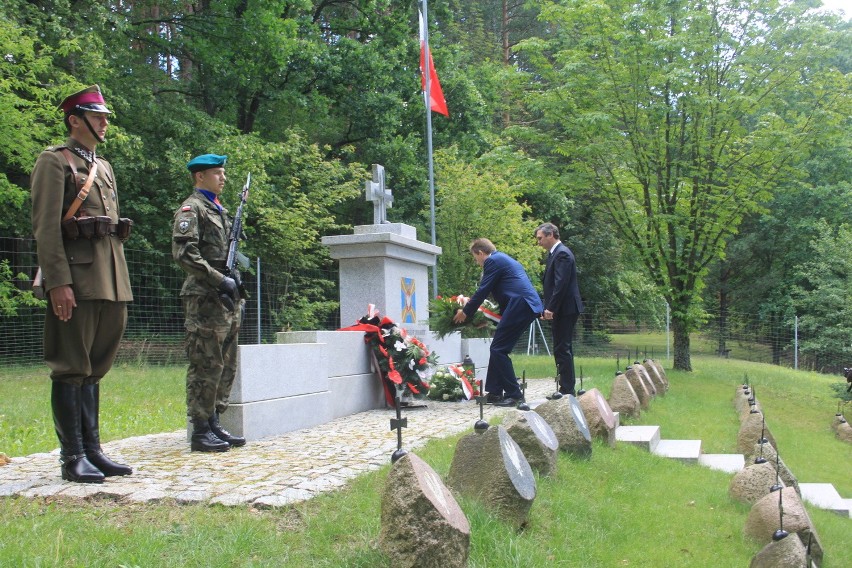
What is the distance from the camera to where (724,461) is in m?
8.77

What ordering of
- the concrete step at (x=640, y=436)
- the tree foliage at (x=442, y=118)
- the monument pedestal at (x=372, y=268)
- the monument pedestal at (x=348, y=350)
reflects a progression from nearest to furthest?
the monument pedestal at (x=348, y=350) < the concrete step at (x=640, y=436) < the monument pedestal at (x=372, y=268) < the tree foliage at (x=442, y=118)

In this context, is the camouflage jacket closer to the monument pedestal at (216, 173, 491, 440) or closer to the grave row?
the monument pedestal at (216, 173, 491, 440)

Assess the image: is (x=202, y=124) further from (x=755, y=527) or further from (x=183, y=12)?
(x=755, y=527)

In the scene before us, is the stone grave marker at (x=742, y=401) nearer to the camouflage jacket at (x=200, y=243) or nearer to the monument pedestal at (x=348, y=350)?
the monument pedestal at (x=348, y=350)

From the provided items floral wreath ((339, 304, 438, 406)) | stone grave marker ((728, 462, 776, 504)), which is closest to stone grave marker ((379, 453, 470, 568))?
stone grave marker ((728, 462, 776, 504))

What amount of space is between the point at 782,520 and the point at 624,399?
4.80 metres

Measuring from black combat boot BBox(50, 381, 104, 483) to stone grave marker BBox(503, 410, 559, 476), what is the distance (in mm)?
2767

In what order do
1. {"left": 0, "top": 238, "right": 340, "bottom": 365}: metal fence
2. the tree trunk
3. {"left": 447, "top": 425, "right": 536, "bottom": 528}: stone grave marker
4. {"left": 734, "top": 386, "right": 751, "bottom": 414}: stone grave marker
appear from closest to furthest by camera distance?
{"left": 447, "top": 425, "right": 536, "bottom": 528}: stone grave marker, {"left": 734, "top": 386, "right": 751, "bottom": 414}: stone grave marker, {"left": 0, "top": 238, "right": 340, "bottom": 365}: metal fence, the tree trunk

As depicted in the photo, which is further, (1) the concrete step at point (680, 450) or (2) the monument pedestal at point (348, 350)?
(1) the concrete step at point (680, 450)

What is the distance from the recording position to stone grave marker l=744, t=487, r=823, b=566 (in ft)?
18.7

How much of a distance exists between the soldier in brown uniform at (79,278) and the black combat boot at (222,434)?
1211 millimetres

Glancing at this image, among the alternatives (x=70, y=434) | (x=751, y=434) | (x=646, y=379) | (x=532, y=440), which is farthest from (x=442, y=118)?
(x=70, y=434)

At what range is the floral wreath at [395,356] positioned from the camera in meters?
9.61

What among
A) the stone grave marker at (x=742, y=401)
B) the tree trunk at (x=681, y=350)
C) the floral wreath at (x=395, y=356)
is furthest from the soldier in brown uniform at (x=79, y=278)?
the tree trunk at (x=681, y=350)
